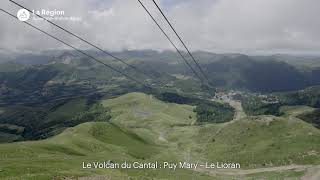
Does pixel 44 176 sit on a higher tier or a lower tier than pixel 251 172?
higher

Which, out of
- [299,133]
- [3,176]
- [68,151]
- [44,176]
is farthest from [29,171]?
[299,133]

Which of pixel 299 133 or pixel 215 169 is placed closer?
pixel 215 169

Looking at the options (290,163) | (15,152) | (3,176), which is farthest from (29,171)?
(290,163)

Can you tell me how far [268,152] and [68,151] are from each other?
89.5 metres

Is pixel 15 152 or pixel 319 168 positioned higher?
pixel 15 152

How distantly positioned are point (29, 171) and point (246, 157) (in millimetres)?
124416

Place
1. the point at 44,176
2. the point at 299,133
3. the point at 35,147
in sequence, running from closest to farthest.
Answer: the point at 44,176 → the point at 35,147 → the point at 299,133

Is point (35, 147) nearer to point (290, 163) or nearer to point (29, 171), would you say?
point (29, 171)

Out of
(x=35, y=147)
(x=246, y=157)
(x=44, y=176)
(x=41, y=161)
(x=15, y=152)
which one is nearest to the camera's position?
(x=44, y=176)

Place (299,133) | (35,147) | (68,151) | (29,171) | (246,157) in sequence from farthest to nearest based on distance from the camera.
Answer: (299,133) → (246,157) → (68,151) → (35,147) → (29,171)

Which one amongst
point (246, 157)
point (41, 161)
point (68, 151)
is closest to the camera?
point (41, 161)

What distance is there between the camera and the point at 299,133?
198750mm

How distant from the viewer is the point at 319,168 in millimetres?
123875

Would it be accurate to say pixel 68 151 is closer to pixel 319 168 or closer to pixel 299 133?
pixel 319 168
